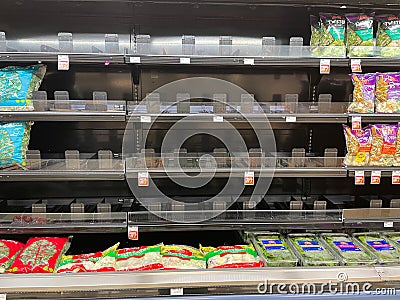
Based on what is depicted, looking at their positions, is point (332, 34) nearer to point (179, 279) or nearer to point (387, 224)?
point (387, 224)

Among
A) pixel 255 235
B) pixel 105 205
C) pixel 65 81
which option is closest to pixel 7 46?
pixel 65 81

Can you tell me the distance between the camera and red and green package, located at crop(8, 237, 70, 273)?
206cm

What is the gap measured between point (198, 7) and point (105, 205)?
1463 millimetres

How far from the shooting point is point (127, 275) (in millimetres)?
1964

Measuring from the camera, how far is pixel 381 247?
92.2 inches

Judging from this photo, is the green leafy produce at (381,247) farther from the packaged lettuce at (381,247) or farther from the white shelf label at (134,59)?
the white shelf label at (134,59)

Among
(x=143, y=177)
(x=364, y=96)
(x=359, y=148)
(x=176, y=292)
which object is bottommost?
(x=176, y=292)

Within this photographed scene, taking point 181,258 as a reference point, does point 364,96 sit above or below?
above

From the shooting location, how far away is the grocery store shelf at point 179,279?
74.5 inches

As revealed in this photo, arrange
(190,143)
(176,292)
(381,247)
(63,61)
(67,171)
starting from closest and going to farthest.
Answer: (176,292) < (63,61) < (67,171) < (381,247) < (190,143)

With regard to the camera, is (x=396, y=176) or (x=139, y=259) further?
(x=396, y=176)

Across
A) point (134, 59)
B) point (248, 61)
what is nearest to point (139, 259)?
point (134, 59)

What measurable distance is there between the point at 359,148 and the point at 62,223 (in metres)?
1.88

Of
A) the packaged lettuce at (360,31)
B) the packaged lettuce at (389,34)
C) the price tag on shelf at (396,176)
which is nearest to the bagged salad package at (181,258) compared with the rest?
the price tag on shelf at (396,176)
